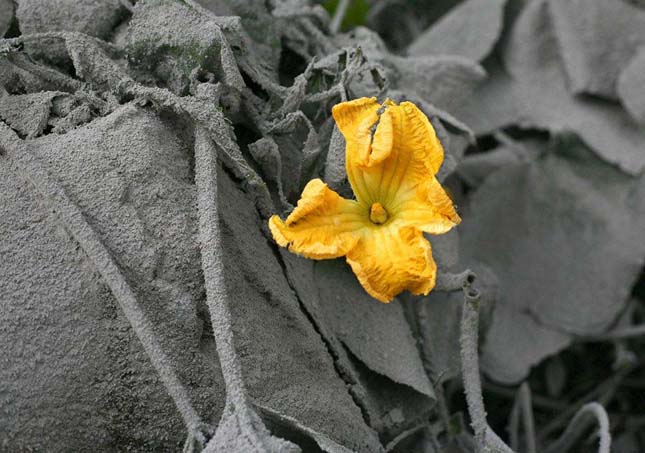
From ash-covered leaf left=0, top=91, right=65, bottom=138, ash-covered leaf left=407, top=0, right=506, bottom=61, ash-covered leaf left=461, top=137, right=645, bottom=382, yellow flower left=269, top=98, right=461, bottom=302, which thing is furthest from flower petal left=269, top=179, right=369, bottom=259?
ash-covered leaf left=407, top=0, right=506, bottom=61

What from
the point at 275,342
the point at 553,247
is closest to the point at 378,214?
the point at 275,342

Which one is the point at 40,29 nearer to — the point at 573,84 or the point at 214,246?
the point at 214,246

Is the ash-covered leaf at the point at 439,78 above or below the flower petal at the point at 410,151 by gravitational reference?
below

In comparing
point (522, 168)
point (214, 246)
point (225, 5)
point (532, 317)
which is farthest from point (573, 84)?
point (214, 246)

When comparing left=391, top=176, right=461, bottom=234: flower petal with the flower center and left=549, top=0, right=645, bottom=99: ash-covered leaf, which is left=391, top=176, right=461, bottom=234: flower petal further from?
left=549, top=0, right=645, bottom=99: ash-covered leaf

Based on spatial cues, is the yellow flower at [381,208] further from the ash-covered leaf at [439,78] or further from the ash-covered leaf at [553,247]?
the ash-covered leaf at [553,247]

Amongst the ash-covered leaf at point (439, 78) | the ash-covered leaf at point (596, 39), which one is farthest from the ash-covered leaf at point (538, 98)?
the ash-covered leaf at point (439, 78)

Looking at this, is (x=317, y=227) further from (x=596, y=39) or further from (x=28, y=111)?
(x=596, y=39)
